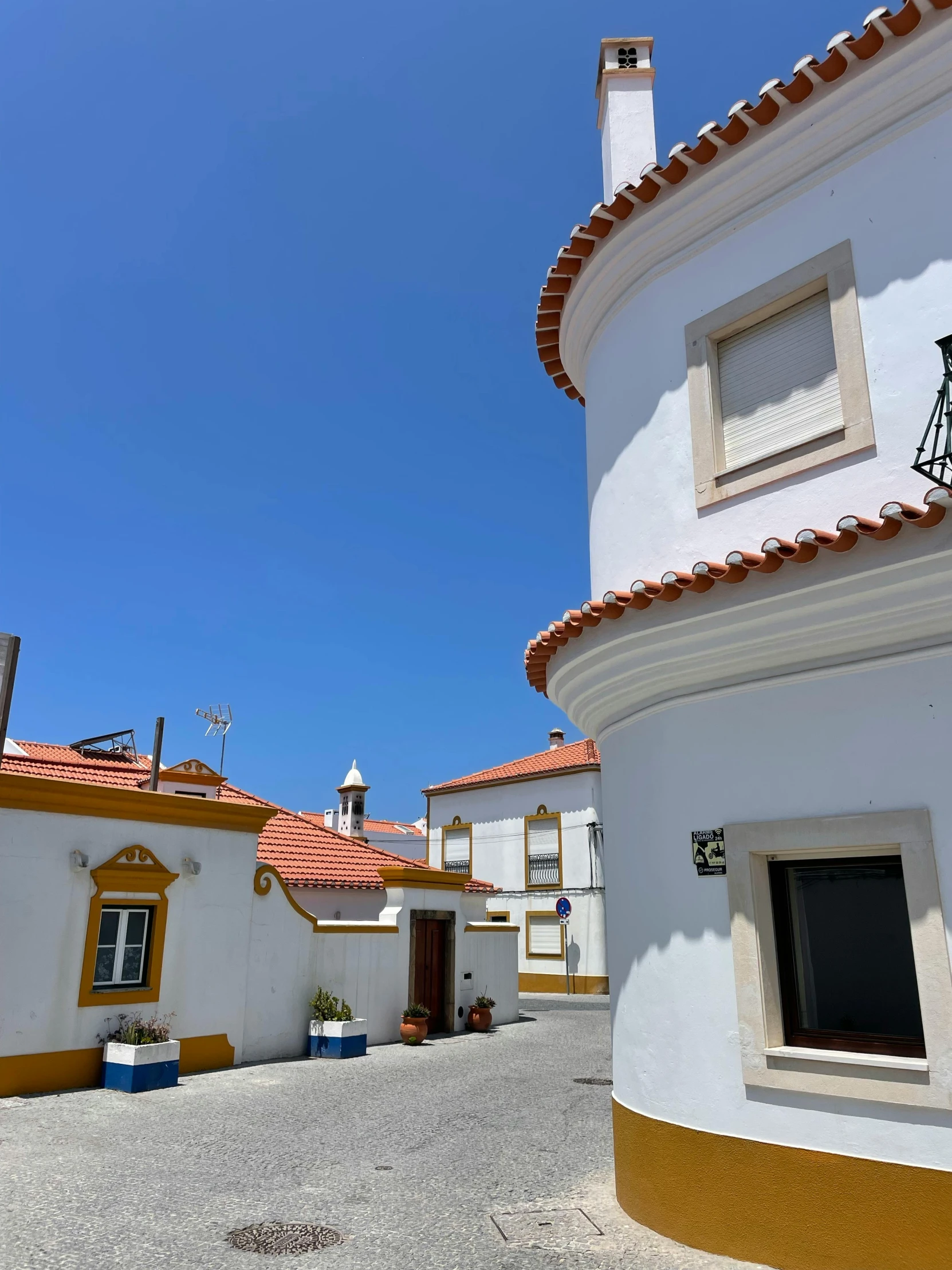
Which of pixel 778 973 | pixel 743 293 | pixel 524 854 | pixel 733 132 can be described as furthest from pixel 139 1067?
pixel 524 854

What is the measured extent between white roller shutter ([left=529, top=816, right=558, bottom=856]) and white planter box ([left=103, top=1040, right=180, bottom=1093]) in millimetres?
20716

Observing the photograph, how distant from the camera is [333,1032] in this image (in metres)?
14.1

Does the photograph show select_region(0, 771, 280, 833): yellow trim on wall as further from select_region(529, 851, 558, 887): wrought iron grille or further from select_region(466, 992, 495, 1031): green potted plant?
select_region(529, 851, 558, 887): wrought iron grille

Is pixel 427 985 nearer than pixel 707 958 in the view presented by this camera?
No

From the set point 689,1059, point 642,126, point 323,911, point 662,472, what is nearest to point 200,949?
point 323,911

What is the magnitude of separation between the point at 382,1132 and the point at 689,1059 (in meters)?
4.80

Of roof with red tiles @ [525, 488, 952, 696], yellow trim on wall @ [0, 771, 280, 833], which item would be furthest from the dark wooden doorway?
roof with red tiles @ [525, 488, 952, 696]

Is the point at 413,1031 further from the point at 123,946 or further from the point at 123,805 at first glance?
the point at 123,805

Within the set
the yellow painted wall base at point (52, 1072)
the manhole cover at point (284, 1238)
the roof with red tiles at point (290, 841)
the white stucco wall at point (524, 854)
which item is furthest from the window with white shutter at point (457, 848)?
the manhole cover at point (284, 1238)

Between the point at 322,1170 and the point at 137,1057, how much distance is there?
4.41 m

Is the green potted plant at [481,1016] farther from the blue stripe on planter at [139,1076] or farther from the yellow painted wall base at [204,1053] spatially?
the blue stripe on planter at [139,1076]

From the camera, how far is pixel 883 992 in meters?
5.07

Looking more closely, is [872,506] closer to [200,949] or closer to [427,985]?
[200,949]

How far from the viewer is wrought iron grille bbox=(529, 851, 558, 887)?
30812 mm
